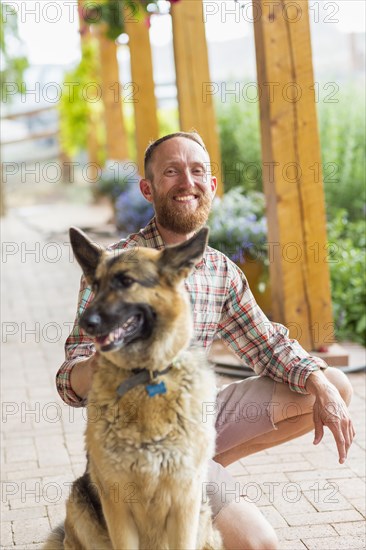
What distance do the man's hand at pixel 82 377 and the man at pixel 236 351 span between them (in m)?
0.49

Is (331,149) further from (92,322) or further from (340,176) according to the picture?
(92,322)

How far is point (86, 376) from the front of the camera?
2.72 metres

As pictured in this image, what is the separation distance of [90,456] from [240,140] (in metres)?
9.44

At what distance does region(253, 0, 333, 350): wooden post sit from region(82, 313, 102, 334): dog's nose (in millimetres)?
3457

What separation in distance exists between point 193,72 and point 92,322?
18.3 feet

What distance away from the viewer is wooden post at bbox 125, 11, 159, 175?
10.2 meters

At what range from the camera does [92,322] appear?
2.20 meters

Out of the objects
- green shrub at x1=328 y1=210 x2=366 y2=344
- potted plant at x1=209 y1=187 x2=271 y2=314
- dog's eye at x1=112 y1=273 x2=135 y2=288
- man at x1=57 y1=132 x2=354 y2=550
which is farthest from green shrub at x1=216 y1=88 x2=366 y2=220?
dog's eye at x1=112 y1=273 x2=135 y2=288

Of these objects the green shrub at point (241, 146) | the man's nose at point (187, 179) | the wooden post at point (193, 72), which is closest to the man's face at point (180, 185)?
the man's nose at point (187, 179)

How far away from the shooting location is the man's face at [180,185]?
10.2ft

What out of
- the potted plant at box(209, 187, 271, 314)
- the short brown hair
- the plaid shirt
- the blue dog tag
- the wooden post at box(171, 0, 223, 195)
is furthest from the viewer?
the wooden post at box(171, 0, 223, 195)

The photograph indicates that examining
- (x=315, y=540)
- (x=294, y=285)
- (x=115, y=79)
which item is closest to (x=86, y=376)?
(x=315, y=540)

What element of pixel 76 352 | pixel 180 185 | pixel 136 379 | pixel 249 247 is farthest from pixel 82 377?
pixel 249 247

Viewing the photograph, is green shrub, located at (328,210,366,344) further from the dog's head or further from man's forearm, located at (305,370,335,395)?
the dog's head
